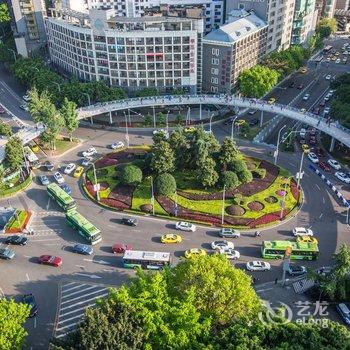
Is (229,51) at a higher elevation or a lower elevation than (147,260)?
higher

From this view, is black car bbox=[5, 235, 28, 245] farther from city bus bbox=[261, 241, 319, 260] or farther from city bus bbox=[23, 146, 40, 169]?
city bus bbox=[261, 241, 319, 260]

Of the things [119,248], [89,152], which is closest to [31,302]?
[119,248]

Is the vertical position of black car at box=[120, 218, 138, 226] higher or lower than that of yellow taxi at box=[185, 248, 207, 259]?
lower

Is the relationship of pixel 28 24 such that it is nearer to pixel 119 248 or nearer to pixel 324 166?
pixel 119 248

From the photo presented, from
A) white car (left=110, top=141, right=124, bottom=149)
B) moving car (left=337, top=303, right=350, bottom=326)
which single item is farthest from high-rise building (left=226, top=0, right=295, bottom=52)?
moving car (left=337, top=303, right=350, bottom=326)

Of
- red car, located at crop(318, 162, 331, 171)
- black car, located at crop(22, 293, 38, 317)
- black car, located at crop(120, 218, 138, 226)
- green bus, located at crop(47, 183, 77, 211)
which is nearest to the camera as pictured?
black car, located at crop(22, 293, 38, 317)

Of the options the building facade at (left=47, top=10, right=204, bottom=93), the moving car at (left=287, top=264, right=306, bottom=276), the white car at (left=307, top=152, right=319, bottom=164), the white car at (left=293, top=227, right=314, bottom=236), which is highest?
the building facade at (left=47, top=10, right=204, bottom=93)
